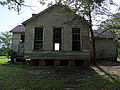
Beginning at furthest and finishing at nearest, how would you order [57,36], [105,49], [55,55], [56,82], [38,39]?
[105,49]
[57,36]
[38,39]
[55,55]
[56,82]

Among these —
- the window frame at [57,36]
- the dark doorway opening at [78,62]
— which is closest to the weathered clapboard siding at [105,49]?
the dark doorway opening at [78,62]

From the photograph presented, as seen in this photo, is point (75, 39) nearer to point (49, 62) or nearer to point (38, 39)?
point (49, 62)

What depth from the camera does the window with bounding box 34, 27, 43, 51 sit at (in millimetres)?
12224

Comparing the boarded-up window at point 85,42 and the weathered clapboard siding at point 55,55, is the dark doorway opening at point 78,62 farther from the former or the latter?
the boarded-up window at point 85,42

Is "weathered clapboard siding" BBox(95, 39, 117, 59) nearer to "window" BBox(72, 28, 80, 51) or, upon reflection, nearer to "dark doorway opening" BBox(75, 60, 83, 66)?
"dark doorway opening" BBox(75, 60, 83, 66)

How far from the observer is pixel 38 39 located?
1224cm

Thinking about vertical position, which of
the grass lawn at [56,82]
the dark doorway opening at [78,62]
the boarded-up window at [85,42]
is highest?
the boarded-up window at [85,42]

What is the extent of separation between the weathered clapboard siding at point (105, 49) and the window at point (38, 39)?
8307 mm

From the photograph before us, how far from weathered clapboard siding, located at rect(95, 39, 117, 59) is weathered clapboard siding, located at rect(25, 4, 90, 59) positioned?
16.7 ft

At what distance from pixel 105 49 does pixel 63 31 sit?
307 inches

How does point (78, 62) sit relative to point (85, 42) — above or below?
below

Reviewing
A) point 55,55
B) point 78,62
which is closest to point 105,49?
point 78,62

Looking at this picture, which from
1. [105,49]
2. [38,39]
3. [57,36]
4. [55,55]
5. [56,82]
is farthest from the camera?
[105,49]

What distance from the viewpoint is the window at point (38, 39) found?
12224mm
